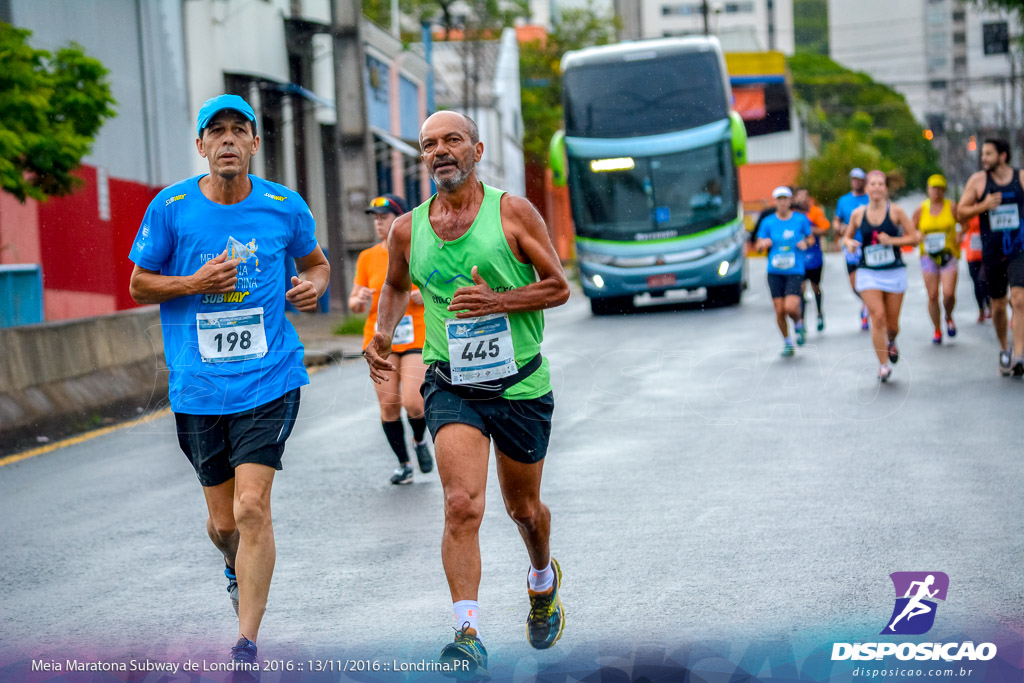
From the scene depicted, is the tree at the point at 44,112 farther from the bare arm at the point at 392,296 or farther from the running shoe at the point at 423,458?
the bare arm at the point at 392,296

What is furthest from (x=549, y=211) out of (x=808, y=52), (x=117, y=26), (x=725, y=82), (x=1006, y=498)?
(x=808, y=52)

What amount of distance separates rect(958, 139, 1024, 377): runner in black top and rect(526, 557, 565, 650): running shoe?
23.2 ft

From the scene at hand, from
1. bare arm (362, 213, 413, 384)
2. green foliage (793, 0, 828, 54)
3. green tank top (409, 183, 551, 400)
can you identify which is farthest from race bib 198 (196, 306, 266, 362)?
green foliage (793, 0, 828, 54)

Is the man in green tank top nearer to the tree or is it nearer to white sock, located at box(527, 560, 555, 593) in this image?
white sock, located at box(527, 560, 555, 593)

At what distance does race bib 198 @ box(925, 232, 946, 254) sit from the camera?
44.3 feet

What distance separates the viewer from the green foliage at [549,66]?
59.2 metres

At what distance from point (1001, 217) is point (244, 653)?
8.39 m

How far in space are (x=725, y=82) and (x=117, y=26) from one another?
9.85m

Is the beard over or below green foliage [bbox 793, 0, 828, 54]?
below

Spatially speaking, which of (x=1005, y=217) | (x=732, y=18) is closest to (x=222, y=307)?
(x=1005, y=217)

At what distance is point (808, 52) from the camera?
10375 cm

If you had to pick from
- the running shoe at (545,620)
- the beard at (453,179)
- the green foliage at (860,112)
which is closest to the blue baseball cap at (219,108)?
the beard at (453,179)

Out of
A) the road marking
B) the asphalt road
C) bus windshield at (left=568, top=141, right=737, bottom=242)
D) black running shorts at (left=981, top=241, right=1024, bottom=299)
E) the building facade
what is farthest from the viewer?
the building facade

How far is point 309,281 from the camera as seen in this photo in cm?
490
